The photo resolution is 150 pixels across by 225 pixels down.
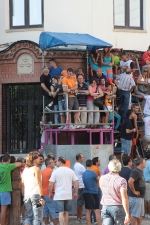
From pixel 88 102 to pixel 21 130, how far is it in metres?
3.54

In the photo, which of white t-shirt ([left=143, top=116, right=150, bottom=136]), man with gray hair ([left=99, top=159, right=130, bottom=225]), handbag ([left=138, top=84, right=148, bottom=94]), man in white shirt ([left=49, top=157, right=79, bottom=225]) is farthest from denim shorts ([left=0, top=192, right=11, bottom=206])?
handbag ([left=138, top=84, right=148, bottom=94])

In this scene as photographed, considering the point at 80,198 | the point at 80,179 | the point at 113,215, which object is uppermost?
the point at 113,215

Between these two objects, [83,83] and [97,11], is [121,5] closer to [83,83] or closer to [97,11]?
[97,11]

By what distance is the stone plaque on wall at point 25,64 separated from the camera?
24.8 m

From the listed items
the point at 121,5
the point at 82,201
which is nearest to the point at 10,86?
the point at 121,5

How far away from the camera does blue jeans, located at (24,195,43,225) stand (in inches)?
593

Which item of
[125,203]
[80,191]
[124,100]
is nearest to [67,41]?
[124,100]

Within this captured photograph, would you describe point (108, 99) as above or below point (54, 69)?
below

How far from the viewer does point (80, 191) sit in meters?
19.3

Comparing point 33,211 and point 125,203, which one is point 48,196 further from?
point 125,203

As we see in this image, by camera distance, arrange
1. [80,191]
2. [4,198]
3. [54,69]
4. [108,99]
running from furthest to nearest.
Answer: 1. [54,69]
2. [108,99]
3. [80,191]
4. [4,198]

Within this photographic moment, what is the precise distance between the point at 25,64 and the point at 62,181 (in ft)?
29.6

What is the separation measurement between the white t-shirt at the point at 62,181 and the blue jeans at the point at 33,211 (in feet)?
5.03

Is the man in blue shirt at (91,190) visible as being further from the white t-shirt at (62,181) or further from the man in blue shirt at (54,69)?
the man in blue shirt at (54,69)
